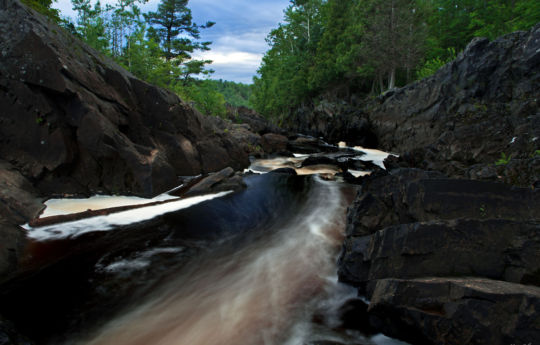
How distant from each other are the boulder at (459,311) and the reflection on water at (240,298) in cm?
139

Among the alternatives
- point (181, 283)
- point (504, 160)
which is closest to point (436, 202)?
point (181, 283)

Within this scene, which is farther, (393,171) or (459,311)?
(393,171)

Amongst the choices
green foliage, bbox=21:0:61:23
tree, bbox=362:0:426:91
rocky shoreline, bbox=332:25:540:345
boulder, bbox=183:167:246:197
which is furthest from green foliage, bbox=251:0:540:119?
green foliage, bbox=21:0:61:23

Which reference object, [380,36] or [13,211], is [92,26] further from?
[380,36]

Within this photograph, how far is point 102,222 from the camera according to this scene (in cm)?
633

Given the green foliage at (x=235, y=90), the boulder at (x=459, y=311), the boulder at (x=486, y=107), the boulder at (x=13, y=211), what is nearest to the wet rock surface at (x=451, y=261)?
the boulder at (x=459, y=311)

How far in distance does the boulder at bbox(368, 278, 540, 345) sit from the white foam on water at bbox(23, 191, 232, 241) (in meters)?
6.17

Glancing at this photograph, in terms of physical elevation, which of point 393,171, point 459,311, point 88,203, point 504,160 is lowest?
point 88,203

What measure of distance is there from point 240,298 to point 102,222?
14.4 feet

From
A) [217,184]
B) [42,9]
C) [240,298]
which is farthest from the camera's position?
[217,184]

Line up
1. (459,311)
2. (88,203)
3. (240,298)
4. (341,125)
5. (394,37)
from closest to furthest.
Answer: (459,311)
(240,298)
(88,203)
(394,37)
(341,125)

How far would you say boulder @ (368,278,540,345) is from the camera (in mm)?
2275

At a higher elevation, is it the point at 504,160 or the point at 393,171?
the point at 504,160

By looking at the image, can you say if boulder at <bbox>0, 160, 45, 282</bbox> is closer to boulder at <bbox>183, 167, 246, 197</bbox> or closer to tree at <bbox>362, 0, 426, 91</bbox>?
boulder at <bbox>183, 167, 246, 197</bbox>
